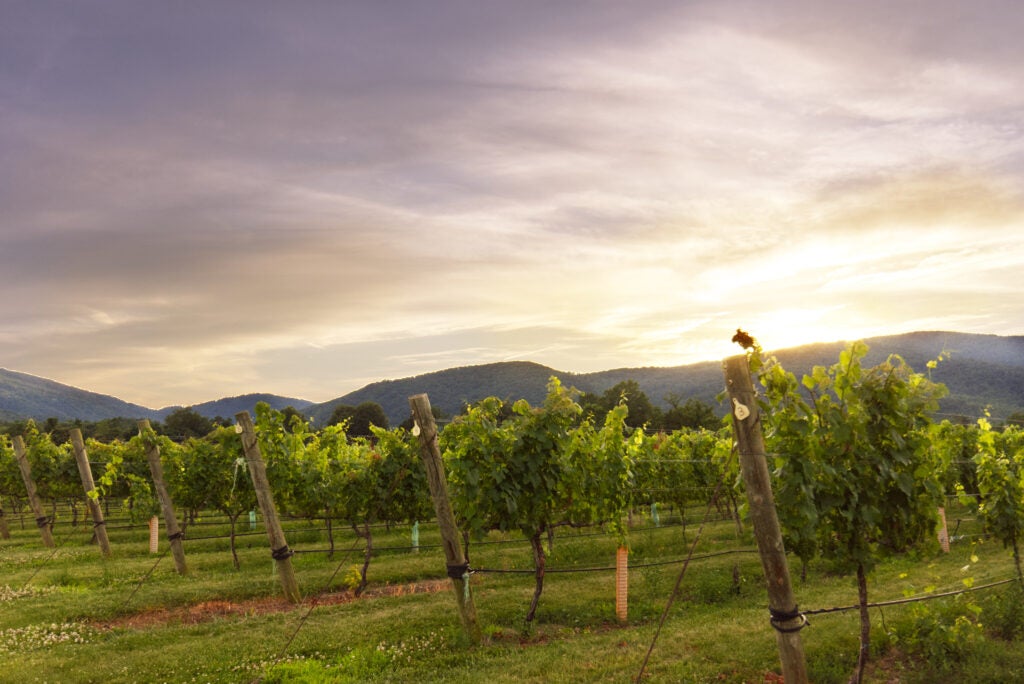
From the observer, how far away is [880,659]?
7.65 metres

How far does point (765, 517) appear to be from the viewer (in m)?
5.34

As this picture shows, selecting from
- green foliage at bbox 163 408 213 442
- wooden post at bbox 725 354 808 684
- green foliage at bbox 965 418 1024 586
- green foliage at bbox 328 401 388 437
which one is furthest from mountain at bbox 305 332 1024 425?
wooden post at bbox 725 354 808 684

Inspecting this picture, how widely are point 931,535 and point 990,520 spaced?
Result: 392 centimetres

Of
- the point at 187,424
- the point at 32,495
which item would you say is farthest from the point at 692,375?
→ the point at 32,495

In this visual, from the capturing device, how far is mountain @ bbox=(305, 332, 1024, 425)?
398 feet

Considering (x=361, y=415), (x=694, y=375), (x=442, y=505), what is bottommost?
(x=442, y=505)

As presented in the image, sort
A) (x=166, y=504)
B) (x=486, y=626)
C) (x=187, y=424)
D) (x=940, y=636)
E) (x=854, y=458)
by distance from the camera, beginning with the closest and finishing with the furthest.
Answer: (x=854, y=458)
(x=940, y=636)
(x=486, y=626)
(x=166, y=504)
(x=187, y=424)

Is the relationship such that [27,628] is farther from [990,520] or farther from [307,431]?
[990,520]

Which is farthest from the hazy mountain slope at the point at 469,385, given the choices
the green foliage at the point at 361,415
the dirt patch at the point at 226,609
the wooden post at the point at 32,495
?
the dirt patch at the point at 226,609

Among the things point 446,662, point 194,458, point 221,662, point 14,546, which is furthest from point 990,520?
point 14,546

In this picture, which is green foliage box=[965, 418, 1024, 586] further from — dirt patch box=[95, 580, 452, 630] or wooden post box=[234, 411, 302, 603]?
wooden post box=[234, 411, 302, 603]

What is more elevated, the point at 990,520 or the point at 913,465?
the point at 913,465

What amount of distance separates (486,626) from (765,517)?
237 inches

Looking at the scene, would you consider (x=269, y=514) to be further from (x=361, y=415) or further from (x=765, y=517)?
(x=361, y=415)
